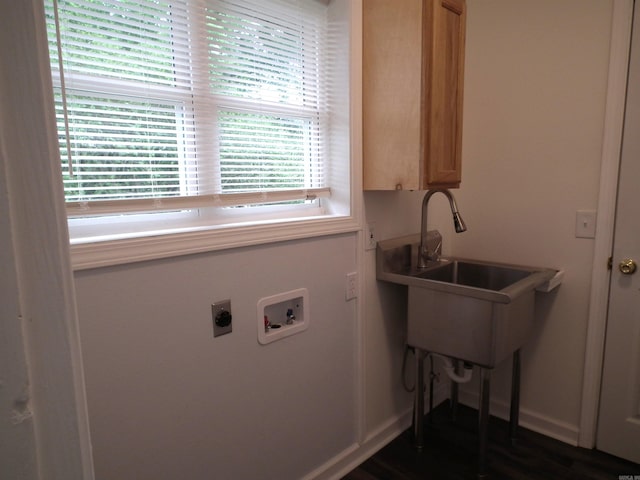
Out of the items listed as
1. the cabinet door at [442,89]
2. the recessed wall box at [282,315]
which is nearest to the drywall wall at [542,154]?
the cabinet door at [442,89]

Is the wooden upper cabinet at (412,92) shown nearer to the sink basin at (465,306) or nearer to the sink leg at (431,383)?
Result: the sink basin at (465,306)

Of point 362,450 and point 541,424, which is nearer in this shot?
point 362,450

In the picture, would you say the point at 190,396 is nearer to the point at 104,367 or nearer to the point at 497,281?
the point at 104,367

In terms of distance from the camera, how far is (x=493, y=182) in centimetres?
213

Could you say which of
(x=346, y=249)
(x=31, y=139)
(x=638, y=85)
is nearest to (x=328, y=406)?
(x=346, y=249)

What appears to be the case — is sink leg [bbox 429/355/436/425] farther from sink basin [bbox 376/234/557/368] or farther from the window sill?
the window sill

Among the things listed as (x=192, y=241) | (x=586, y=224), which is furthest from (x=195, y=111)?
(x=586, y=224)

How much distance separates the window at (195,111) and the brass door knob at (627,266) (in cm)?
124

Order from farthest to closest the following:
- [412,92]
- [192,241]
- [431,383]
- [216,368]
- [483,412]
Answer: [431,383], [483,412], [412,92], [216,368], [192,241]

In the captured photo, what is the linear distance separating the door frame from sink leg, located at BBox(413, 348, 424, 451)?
77cm

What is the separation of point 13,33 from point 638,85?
213 cm

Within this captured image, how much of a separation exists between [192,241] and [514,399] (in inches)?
68.7

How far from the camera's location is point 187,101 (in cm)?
132

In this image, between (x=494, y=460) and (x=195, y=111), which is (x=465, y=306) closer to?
(x=494, y=460)
